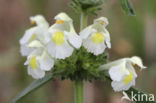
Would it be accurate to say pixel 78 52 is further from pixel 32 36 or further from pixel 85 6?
pixel 32 36

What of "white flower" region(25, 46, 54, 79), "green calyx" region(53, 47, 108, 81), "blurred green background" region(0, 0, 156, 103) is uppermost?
"white flower" region(25, 46, 54, 79)

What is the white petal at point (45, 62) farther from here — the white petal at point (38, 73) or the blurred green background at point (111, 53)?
the blurred green background at point (111, 53)

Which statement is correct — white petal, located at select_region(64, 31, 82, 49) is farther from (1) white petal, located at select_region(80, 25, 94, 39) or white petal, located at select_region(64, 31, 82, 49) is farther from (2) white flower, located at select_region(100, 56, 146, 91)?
(2) white flower, located at select_region(100, 56, 146, 91)

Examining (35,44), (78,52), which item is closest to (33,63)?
(35,44)

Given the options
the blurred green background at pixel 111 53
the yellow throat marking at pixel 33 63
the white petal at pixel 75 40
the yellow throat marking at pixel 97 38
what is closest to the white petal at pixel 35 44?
the yellow throat marking at pixel 33 63

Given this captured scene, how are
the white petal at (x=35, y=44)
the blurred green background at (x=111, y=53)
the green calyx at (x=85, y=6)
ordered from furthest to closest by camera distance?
the blurred green background at (x=111, y=53) < the white petal at (x=35, y=44) < the green calyx at (x=85, y=6)

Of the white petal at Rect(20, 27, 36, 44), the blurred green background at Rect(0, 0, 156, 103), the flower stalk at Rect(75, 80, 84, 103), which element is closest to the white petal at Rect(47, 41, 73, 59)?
the flower stalk at Rect(75, 80, 84, 103)

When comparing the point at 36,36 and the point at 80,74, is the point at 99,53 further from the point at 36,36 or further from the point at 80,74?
the point at 36,36
